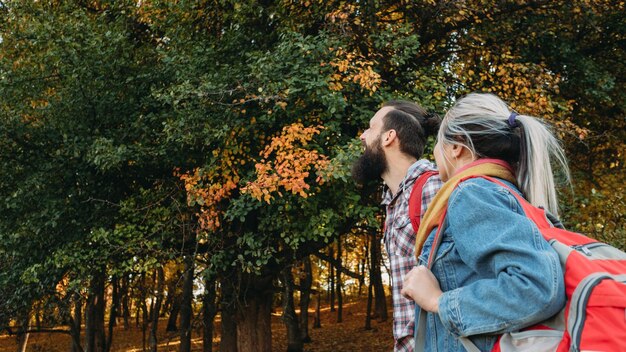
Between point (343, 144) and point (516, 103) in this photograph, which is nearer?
point (343, 144)

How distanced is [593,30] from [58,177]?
9.62 m

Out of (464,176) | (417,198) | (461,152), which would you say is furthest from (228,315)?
(464,176)

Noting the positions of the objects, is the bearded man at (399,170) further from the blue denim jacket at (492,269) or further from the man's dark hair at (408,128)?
the blue denim jacket at (492,269)

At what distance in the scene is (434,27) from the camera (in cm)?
995

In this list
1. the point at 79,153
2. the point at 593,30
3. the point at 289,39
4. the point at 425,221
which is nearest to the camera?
the point at 425,221

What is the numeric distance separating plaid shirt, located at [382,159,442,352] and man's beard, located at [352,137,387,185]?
0.56ft

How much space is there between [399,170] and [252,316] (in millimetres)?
8610

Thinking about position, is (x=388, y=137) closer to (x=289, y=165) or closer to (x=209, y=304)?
(x=289, y=165)

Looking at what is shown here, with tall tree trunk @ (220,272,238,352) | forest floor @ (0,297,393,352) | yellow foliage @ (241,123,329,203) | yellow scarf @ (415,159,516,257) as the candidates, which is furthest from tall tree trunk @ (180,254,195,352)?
yellow scarf @ (415,159,516,257)

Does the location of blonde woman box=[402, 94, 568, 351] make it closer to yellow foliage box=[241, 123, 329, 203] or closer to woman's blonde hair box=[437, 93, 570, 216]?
woman's blonde hair box=[437, 93, 570, 216]

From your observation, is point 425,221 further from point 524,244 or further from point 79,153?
point 79,153

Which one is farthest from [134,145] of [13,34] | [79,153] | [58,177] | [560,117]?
[560,117]

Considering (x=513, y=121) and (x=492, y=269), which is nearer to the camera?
(x=492, y=269)

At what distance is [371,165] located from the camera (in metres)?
3.10
